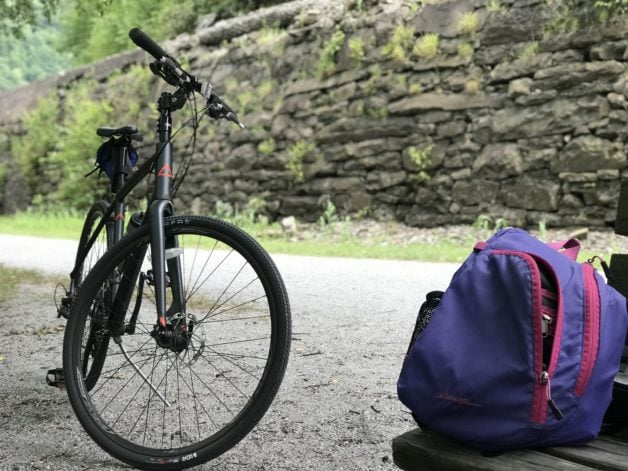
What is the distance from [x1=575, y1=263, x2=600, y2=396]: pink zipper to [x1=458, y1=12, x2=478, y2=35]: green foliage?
9.21 m

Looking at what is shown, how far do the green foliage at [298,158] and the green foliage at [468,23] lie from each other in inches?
123

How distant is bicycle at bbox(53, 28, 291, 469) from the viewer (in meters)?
2.00

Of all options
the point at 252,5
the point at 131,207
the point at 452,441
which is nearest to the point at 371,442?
the point at 452,441

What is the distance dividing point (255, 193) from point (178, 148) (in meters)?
2.82

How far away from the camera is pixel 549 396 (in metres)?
1.37

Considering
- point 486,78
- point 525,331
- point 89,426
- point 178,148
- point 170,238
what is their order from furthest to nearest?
point 178,148
point 486,78
point 170,238
point 89,426
point 525,331

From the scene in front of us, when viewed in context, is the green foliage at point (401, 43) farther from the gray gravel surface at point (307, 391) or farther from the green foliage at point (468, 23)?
the gray gravel surface at point (307, 391)

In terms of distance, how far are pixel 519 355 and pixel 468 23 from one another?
9.41 metres

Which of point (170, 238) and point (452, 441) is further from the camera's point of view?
point (170, 238)

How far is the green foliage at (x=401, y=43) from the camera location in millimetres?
10602

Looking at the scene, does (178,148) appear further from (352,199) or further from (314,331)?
(314,331)

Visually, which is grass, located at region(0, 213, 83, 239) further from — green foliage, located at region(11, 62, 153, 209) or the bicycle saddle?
the bicycle saddle

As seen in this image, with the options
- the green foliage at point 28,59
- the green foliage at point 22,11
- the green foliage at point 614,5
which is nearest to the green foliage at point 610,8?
the green foliage at point 614,5

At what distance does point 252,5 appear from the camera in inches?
645
